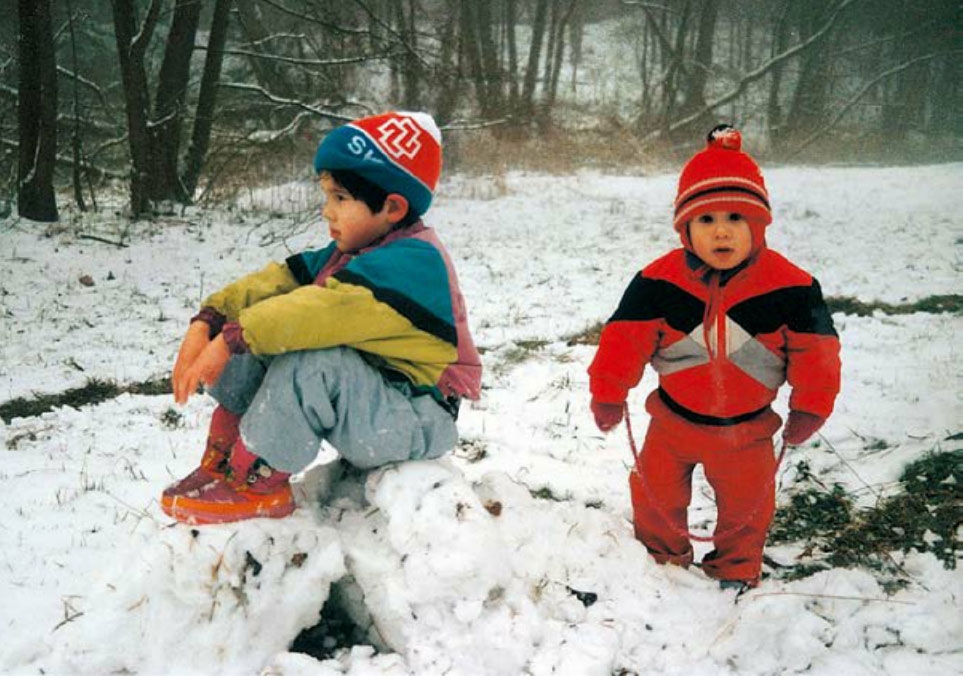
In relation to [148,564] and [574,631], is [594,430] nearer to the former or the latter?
[574,631]

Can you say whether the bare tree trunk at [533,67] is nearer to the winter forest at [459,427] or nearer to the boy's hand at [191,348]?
the winter forest at [459,427]

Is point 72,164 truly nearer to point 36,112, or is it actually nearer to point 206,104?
point 36,112

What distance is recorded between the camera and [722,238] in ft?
7.25

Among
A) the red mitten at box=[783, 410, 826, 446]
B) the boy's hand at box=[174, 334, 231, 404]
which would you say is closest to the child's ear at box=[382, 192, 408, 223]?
the boy's hand at box=[174, 334, 231, 404]

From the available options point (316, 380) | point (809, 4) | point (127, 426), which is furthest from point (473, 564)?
point (809, 4)

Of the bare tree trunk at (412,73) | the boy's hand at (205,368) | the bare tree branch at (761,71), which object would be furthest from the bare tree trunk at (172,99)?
the bare tree branch at (761,71)

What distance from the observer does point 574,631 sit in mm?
1967

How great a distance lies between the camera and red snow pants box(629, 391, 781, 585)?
7.73 ft

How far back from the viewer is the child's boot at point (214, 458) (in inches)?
83.5

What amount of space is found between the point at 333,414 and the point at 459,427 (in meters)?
1.64

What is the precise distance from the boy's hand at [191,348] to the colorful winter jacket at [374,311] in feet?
0.12

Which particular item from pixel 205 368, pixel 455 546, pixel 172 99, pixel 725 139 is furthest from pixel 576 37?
pixel 455 546

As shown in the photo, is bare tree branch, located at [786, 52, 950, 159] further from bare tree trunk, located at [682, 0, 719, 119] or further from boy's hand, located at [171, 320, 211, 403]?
boy's hand, located at [171, 320, 211, 403]

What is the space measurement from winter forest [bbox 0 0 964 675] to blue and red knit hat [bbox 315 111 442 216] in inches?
33.7
